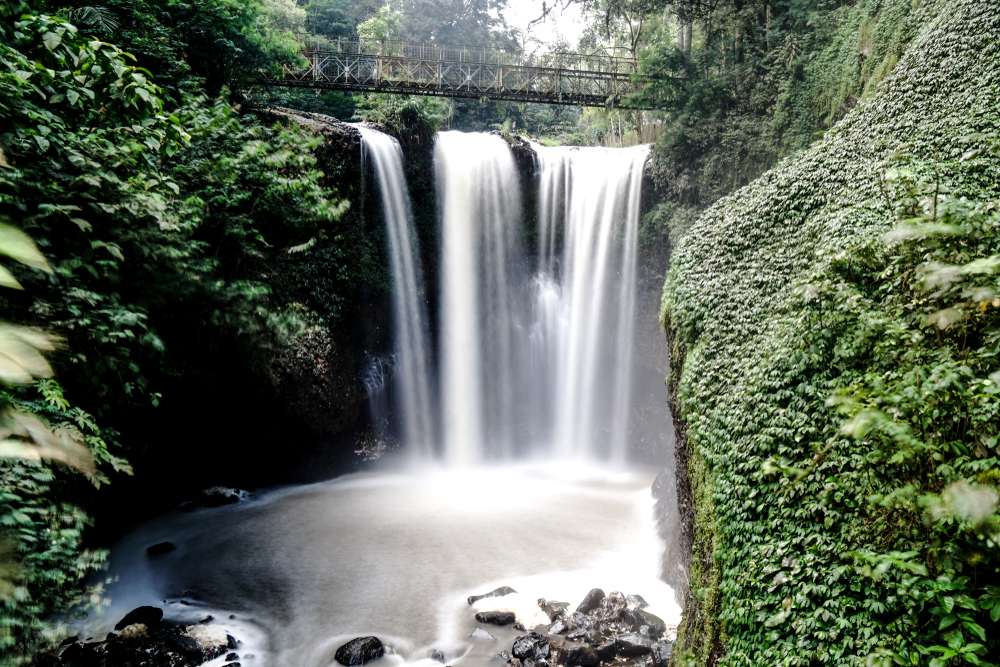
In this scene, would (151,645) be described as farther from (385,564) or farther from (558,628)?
(558,628)

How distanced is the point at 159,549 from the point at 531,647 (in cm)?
582

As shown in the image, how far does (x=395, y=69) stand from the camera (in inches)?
602

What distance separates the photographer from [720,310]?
7145 mm

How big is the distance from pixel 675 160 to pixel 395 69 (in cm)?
736

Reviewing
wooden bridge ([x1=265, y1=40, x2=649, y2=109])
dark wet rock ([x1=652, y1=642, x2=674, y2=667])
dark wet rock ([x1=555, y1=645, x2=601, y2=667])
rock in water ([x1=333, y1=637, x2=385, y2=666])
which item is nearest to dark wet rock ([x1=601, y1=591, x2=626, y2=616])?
dark wet rock ([x1=652, y1=642, x2=674, y2=667])

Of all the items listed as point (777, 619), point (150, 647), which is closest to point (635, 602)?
point (777, 619)

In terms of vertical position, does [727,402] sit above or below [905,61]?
below

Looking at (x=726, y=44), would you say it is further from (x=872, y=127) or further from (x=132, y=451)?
(x=132, y=451)

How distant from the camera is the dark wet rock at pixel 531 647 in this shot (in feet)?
20.4

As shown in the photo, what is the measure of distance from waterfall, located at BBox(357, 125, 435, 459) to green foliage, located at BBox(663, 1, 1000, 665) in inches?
294

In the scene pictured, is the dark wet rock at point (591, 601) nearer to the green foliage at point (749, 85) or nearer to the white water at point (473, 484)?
the white water at point (473, 484)

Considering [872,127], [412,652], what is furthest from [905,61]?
[412,652]

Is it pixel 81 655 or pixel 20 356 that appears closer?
pixel 20 356

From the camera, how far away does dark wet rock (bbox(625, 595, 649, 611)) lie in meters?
7.19
